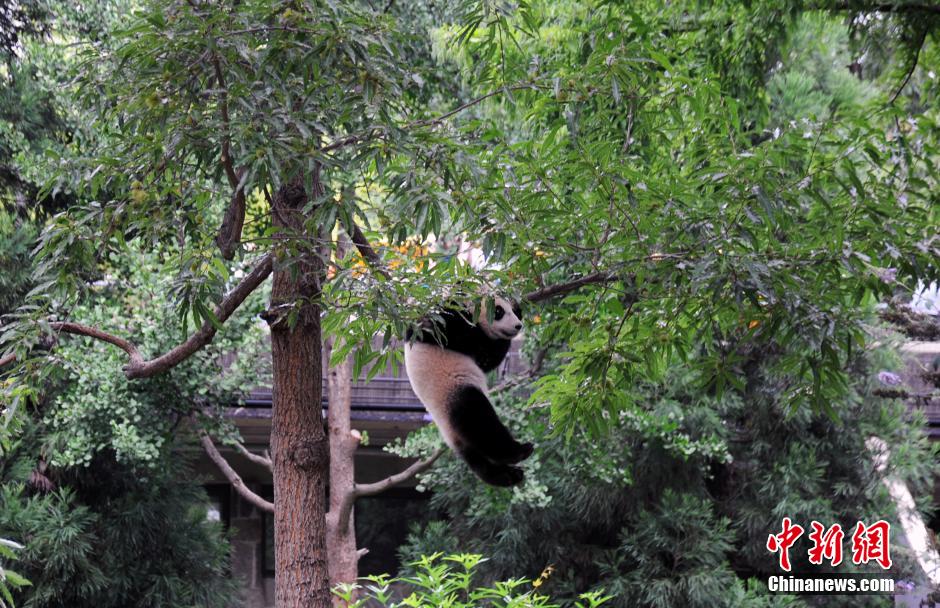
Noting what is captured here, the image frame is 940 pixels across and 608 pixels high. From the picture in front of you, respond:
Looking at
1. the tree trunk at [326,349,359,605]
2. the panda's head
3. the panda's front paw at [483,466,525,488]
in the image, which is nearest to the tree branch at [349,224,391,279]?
the panda's head

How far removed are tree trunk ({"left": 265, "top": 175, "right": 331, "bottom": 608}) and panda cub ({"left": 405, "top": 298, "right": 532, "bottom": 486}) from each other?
1.24 feet

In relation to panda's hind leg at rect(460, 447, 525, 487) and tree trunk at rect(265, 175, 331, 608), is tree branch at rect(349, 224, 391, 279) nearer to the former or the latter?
tree trunk at rect(265, 175, 331, 608)

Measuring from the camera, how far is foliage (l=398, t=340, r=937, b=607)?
633 cm

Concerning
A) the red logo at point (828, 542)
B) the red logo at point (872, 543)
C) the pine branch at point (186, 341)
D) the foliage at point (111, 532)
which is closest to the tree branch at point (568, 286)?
the pine branch at point (186, 341)

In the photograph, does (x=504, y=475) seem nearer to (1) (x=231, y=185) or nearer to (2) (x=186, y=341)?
(2) (x=186, y=341)

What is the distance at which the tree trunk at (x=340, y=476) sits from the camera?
671 centimetres

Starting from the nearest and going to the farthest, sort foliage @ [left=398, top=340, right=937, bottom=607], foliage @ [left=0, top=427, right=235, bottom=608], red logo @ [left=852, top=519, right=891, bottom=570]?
1. foliage @ [left=0, top=427, right=235, bottom=608]
2. foliage @ [left=398, top=340, right=937, bottom=607]
3. red logo @ [left=852, top=519, right=891, bottom=570]

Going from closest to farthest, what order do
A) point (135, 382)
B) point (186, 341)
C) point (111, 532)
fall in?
1. point (186, 341)
2. point (135, 382)
3. point (111, 532)

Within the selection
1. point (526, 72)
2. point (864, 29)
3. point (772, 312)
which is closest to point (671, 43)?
point (526, 72)

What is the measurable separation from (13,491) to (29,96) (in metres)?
2.67

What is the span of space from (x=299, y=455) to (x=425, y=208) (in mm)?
1135

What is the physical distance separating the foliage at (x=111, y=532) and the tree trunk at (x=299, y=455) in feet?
9.60

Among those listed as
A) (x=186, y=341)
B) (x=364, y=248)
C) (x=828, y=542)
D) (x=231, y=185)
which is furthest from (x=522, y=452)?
(x=828, y=542)
